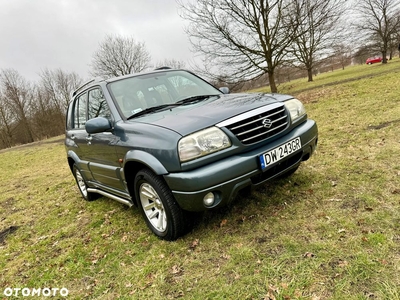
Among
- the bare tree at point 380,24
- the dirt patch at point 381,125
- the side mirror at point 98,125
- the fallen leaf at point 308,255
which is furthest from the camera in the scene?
the bare tree at point 380,24

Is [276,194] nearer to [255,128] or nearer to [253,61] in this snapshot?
[255,128]

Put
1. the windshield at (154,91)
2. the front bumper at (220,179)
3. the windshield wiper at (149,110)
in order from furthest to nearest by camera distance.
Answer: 1. the windshield at (154,91)
2. the windshield wiper at (149,110)
3. the front bumper at (220,179)

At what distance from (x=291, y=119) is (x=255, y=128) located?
575mm

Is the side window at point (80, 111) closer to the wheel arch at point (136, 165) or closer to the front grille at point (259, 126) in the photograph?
the wheel arch at point (136, 165)

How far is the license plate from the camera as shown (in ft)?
8.43

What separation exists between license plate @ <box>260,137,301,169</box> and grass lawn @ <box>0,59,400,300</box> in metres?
0.65

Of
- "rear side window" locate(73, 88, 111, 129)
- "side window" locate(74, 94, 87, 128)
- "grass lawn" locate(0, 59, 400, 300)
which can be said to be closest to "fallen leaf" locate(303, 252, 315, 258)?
"grass lawn" locate(0, 59, 400, 300)

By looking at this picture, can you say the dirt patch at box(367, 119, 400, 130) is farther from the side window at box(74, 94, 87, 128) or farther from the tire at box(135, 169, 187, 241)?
the side window at box(74, 94, 87, 128)

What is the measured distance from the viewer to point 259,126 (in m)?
2.65

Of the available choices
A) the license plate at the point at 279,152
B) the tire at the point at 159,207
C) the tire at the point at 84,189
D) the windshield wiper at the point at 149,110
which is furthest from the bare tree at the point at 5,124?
the license plate at the point at 279,152

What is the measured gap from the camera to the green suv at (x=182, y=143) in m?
2.44

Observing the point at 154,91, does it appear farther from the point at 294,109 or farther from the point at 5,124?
the point at 5,124

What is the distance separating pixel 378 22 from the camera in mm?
32844

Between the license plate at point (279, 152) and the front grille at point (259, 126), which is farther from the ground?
the front grille at point (259, 126)
